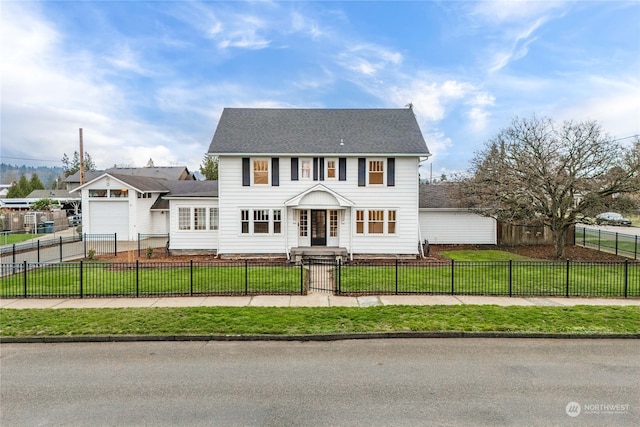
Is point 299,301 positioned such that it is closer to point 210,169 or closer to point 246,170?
point 246,170

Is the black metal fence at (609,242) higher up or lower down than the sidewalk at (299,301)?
higher up

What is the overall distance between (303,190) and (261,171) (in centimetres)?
248

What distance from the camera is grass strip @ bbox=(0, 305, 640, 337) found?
902cm

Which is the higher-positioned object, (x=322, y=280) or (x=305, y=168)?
(x=305, y=168)

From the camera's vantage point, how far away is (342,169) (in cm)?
2119

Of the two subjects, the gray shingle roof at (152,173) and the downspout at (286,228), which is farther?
the gray shingle roof at (152,173)

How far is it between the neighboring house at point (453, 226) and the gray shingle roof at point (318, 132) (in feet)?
19.7

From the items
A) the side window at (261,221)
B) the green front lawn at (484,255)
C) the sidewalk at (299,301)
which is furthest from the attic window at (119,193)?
the green front lawn at (484,255)

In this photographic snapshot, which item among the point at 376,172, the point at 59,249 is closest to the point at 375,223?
the point at 376,172

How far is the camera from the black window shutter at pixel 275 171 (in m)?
21.1

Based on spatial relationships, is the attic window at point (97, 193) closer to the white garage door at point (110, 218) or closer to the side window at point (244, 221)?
the white garage door at point (110, 218)

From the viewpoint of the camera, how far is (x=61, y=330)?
29.5 feet

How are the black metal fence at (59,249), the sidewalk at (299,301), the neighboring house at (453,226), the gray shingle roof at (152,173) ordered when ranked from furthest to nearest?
the gray shingle roof at (152,173) → the neighboring house at (453,226) → the black metal fence at (59,249) → the sidewalk at (299,301)
